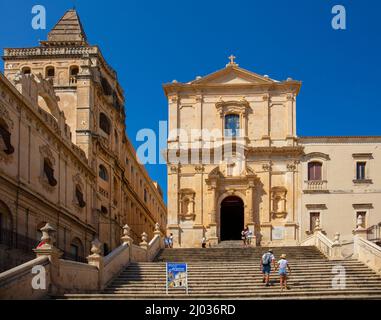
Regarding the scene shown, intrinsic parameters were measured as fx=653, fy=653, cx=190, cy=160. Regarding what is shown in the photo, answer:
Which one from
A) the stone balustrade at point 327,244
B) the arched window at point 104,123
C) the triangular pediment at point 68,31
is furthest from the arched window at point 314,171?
the triangular pediment at point 68,31

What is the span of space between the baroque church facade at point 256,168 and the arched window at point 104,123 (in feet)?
15.6

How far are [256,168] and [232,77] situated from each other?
653 cm

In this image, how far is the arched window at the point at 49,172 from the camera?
33281 mm

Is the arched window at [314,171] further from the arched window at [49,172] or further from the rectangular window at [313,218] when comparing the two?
the arched window at [49,172]

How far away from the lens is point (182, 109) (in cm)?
4419

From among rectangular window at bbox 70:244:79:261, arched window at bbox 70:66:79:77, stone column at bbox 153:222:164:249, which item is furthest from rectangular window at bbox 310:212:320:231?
arched window at bbox 70:66:79:77

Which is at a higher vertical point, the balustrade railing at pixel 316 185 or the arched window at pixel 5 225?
the balustrade railing at pixel 316 185

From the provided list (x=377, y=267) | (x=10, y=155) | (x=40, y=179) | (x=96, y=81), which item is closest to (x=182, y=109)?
(x=96, y=81)

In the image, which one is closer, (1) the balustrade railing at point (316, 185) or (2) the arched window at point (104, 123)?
(1) the balustrade railing at point (316, 185)

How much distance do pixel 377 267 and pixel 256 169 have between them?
17.8 meters

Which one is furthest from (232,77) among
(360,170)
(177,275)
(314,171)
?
(177,275)

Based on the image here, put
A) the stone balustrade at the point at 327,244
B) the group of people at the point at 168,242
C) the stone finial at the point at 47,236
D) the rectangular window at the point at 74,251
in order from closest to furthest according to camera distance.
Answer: the stone finial at the point at 47,236 < the stone balustrade at the point at 327,244 < the rectangular window at the point at 74,251 < the group of people at the point at 168,242

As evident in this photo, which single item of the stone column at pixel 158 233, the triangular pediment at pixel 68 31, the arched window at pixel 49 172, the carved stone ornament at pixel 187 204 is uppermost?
the triangular pediment at pixel 68 31

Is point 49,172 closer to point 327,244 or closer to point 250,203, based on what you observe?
point 250,203
